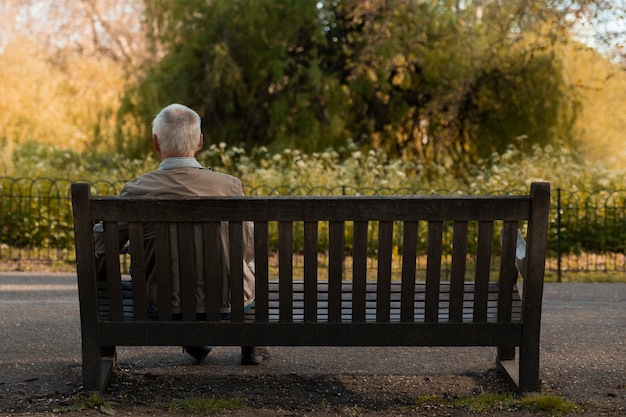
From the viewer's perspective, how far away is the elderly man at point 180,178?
4.46 metres

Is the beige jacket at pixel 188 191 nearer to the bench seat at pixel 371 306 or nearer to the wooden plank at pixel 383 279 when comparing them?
the bench seat at pixel 371 306

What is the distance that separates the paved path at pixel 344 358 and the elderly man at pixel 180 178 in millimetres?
803

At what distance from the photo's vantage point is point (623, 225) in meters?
12.5

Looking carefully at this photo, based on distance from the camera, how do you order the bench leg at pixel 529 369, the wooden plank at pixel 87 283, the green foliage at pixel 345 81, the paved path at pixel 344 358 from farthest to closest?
the green foliage at pixel 345 81 → the paved path at pixel 344 358 → the bench leg at pixel 529 369 → the wooden plank at pixel 87 283

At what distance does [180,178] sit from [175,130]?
0.26 meters

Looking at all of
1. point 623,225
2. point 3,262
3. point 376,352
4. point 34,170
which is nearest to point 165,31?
point 34,170

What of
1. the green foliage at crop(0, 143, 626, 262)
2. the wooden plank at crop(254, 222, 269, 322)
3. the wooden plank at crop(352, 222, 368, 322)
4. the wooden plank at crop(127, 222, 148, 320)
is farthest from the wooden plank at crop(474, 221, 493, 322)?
the green foliage at crop(0, 143, 626, 262)

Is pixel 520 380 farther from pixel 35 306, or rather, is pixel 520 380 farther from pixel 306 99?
pixel 306 99

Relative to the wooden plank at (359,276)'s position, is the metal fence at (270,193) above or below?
below

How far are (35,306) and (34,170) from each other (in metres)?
7.40

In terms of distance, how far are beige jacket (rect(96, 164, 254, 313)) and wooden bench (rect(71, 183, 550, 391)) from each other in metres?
0.09

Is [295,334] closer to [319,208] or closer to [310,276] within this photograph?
[310,276]

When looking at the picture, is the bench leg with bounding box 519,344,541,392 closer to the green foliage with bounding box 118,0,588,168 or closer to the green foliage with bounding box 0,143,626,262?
the green foliage with bounding box 0,143,626,262

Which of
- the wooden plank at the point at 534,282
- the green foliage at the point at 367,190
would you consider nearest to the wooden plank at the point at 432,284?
the wooden plank at the point at 534,282
